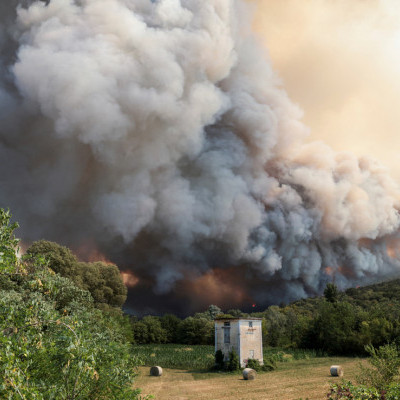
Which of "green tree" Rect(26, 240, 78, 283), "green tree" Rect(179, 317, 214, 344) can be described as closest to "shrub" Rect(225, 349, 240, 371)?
"green tree" Rect(26, 240, 78, 283)

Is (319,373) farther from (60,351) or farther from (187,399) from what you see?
(60,351)

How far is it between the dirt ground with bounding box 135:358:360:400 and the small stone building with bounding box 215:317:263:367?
3.13 meters

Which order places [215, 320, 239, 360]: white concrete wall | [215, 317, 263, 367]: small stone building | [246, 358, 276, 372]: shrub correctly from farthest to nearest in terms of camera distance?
1. [215, 320, 239, 360]: white concrete wall
2. [215, 317, 263, 367]: small stone building
3. [246, 358, 276, 372]: shrub

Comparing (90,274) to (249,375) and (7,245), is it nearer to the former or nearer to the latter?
(249,375)

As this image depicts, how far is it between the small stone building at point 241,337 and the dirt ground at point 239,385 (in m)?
3.13

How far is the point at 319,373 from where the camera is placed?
1371 inches

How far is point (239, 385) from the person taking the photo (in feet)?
95.9

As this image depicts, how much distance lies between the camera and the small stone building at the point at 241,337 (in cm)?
3875

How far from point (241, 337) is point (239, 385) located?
9.77 metres

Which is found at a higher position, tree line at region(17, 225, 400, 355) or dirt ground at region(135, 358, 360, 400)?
tree line at region(17, 225, 400, 355)

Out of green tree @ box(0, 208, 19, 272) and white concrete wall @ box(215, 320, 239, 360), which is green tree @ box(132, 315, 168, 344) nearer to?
white concrete wall @ box(215, 320, 239, 360)

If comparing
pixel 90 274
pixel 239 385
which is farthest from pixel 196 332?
pixel 239 385

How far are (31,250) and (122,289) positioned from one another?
57.0ft

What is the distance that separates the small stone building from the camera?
38.8 meters
